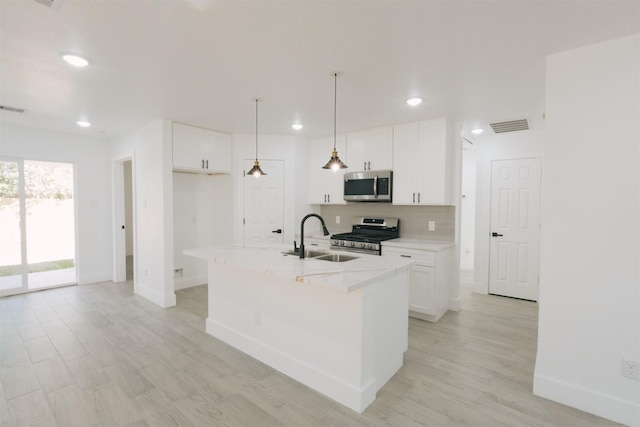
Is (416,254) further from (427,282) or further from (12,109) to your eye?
(12,109)

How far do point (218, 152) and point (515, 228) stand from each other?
4.69m

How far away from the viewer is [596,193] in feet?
6.74

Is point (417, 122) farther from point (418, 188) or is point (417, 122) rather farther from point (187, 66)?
point (187, 66)

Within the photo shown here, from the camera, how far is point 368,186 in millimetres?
4402

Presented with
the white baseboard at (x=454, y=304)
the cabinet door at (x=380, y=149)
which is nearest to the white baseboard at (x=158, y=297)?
the cabinet door at (x=380, y=149)

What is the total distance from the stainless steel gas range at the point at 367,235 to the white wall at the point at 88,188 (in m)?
4.27

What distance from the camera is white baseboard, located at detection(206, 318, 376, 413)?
2.09m

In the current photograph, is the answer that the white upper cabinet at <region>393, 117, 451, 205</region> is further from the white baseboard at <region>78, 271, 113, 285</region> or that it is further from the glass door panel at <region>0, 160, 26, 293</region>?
the glass door panel at <region>0, 160, 26, 293</region>

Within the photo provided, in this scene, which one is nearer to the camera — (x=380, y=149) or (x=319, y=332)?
(x=319, y=332)

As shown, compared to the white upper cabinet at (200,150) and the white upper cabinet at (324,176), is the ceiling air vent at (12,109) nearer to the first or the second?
the white upper cabinet at (200,150)

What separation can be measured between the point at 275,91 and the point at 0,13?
1891 millimetres

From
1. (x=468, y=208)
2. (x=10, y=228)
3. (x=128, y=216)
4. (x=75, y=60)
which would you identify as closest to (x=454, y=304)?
(x=468, y=208)

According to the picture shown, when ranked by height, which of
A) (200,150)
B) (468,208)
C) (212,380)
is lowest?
(212,380)

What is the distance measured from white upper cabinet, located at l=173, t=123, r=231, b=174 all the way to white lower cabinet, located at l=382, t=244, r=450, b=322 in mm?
2941
